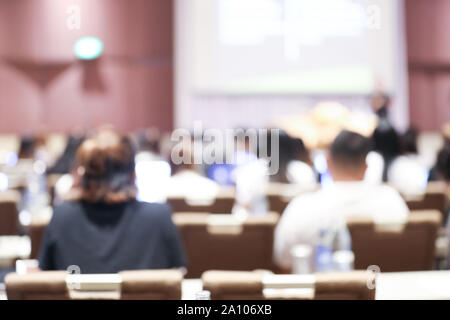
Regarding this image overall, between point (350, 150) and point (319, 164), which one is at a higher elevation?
point (350, 150)

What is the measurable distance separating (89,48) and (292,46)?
4.04 meters

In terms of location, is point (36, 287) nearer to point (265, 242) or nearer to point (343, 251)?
point (265, 242)

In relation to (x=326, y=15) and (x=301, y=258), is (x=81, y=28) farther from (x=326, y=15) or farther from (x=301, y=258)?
(x=301, y=258)

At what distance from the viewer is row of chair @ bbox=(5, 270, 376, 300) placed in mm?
1543

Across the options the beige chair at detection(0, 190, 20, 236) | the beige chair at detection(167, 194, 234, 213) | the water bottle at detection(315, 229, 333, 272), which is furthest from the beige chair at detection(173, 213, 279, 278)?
the beige chair at detection(0, 190, 20, 236)

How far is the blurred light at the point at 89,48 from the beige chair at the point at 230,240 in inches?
363

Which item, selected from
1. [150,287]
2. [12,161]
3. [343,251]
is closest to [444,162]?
[343,251]

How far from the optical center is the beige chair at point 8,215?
3.77m

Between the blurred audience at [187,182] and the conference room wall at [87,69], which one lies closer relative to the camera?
the blurred audience at [187,182]

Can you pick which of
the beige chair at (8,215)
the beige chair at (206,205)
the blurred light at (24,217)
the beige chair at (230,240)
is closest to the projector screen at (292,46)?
the blurred light at (24,217)

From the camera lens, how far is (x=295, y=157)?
509 centimetres

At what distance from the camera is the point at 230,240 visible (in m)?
2.88

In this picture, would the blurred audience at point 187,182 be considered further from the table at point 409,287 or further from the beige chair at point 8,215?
the table at point 409,287
